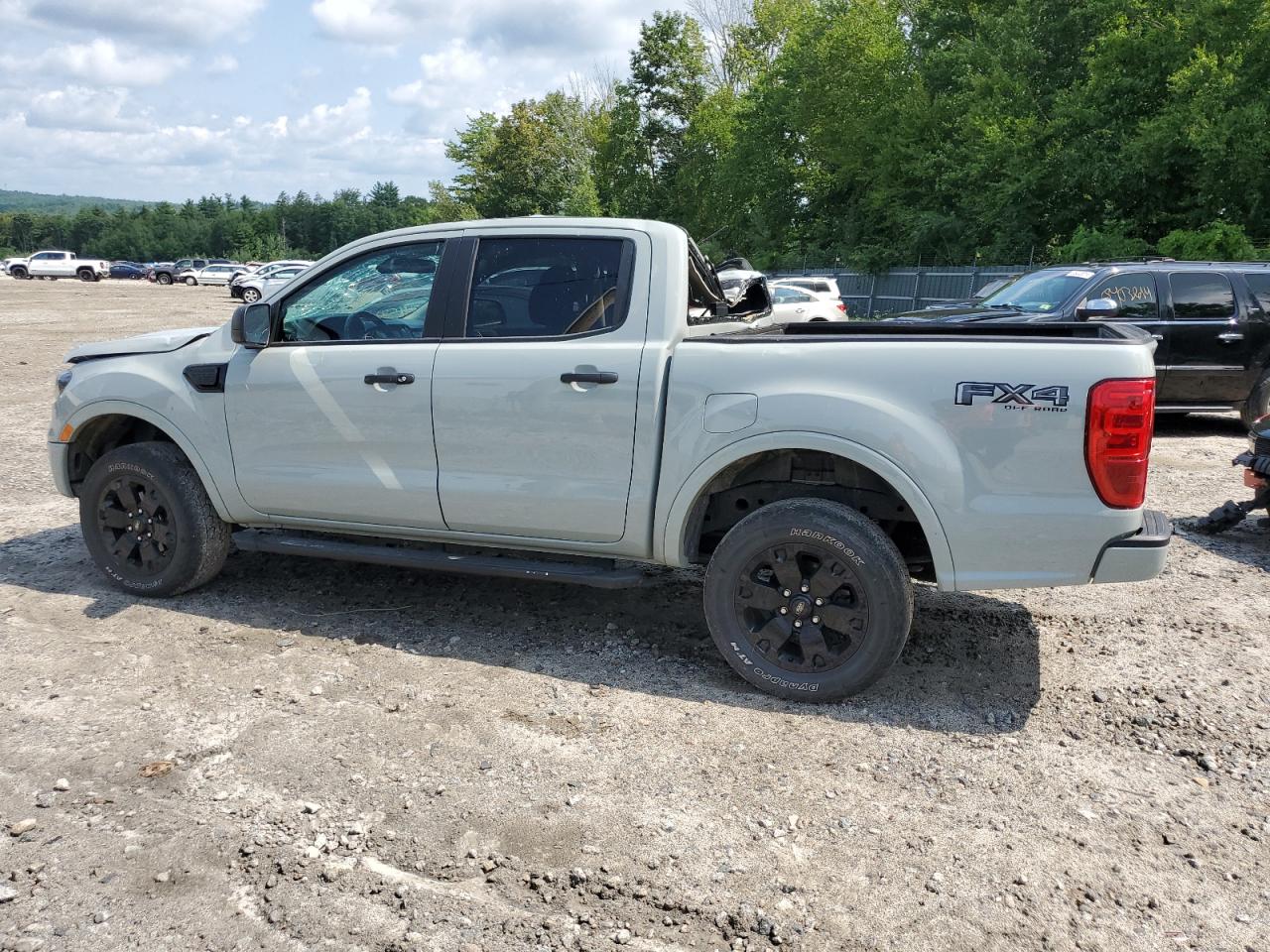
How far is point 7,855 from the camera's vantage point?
3.04 metres

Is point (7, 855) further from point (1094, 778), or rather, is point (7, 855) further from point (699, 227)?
point (699, 227)

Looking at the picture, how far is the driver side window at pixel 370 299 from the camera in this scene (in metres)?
4.77

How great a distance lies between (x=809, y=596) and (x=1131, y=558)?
46.8 inches

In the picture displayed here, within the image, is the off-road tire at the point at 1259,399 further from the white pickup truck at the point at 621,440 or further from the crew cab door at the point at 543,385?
the crew cab door at the point at 543,385

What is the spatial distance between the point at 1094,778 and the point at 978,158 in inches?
1100

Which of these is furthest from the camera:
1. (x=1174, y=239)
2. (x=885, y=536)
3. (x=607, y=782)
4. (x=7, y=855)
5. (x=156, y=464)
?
(x=1174, y=239)

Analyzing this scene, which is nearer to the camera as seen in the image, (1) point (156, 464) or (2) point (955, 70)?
(1) point (156, 464)

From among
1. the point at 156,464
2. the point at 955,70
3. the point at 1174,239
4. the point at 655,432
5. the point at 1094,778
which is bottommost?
the point at 1094,778

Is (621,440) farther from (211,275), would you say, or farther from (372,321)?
(211,275)

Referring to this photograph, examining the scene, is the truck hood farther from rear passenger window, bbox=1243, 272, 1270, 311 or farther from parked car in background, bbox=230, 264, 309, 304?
parked car in background, bbox=230, 264, 309, 304

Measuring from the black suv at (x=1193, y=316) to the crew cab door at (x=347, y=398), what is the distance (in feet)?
21.8

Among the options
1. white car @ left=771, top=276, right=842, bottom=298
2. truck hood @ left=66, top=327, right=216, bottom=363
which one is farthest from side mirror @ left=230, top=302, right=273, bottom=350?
white car @ left=771, top=276, right=842, bottom=298

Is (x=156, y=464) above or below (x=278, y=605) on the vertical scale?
above

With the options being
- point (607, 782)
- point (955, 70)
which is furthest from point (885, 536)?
point (955, 70)
